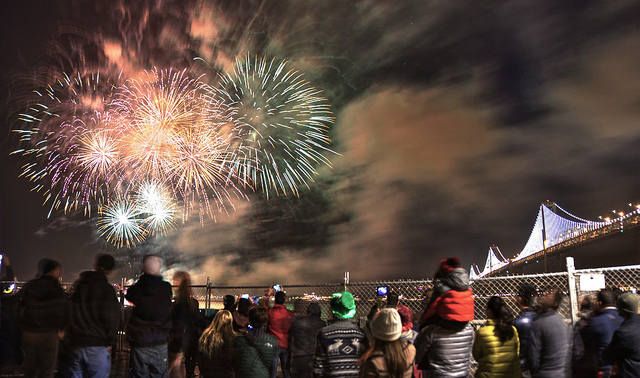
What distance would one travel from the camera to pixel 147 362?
5457 mm

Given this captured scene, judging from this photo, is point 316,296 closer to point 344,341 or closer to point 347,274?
point 347,274

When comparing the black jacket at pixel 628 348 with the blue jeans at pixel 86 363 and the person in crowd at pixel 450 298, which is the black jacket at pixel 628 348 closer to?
the person in crowd at pixel 450 298

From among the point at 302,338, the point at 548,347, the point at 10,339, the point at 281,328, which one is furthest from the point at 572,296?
the point at 10,339

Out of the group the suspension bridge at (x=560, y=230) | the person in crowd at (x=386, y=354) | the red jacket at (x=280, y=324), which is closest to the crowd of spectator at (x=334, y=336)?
the person in crowd at (x=386, y=354)

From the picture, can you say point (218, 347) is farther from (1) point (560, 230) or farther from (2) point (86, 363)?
(1) point (560, 230)

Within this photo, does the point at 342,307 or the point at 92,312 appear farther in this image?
the point at 92,312

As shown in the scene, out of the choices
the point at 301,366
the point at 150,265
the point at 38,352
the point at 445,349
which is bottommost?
the point at 301,366

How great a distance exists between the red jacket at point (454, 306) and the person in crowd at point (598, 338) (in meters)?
2.08

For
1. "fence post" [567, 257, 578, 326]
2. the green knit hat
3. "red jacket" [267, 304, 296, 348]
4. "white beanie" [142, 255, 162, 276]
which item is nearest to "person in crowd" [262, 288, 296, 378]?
"red jacket" [267, 304, 296, 348]

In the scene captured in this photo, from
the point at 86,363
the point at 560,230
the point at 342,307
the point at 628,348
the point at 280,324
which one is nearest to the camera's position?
the point at 342,307

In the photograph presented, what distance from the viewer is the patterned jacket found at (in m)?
4.00

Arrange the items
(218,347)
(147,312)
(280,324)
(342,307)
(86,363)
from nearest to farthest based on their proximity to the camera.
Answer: (342,307) → (86,363) → (218,347) → (147,312) → (280,324)

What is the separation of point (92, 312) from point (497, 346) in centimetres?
413

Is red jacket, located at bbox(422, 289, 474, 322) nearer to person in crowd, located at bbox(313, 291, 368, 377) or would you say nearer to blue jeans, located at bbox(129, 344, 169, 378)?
person in crowd, located at bbox(313, 291, 368, 377)
